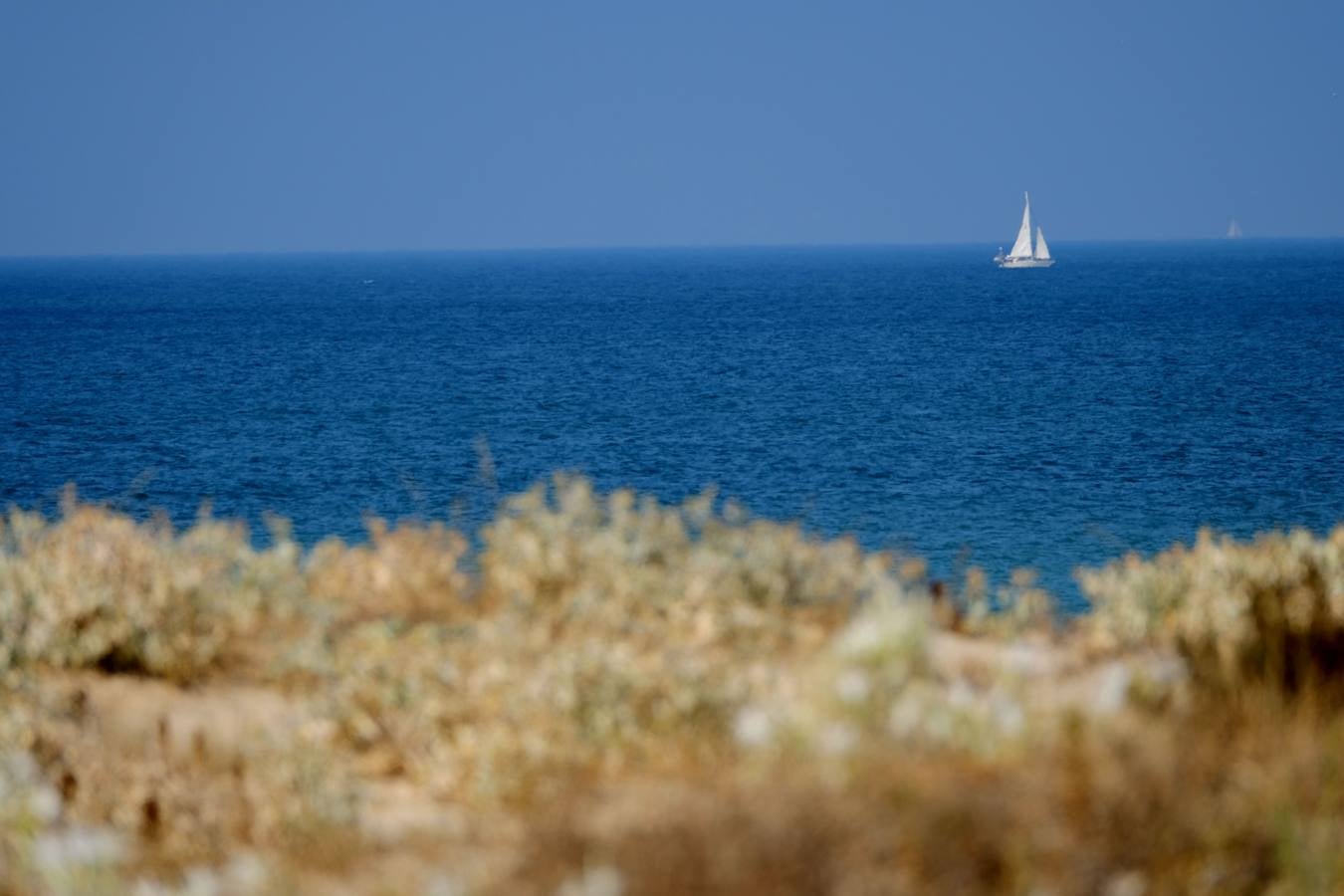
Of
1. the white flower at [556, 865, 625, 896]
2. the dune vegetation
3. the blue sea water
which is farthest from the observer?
the blue sea water

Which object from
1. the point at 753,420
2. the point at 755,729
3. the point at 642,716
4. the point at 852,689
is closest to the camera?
the point at 755,729

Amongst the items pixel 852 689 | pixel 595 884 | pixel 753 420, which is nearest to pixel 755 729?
pixel 852 689

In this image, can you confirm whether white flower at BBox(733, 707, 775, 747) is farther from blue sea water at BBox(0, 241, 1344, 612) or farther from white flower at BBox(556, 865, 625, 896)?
blue sea water at BBox(0, 241, 1344, 612)

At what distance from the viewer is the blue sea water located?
36688 mm

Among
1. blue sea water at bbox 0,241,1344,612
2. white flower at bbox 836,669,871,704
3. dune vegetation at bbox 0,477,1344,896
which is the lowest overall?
blue sea water at bbox 0,241,1344,612

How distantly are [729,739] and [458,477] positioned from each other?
37383 millimetres

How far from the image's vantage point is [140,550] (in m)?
8.39

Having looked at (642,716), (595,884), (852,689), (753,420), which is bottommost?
(753,420)

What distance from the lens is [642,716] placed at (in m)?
6.30

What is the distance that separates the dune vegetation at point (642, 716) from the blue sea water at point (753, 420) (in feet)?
5.80

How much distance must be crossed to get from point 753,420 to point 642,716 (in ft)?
157

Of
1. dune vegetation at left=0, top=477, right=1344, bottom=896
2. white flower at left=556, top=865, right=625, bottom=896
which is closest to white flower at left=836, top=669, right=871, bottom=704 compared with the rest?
dune vegetation at left=0, top=477, right=1344, bottom=896

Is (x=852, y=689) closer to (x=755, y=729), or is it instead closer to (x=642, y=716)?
(x=755, y=729)

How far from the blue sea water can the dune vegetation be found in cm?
177
